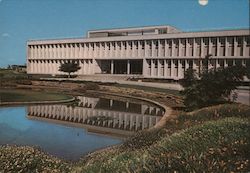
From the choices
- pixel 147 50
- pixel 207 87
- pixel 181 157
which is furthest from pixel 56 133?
pixel 207 87

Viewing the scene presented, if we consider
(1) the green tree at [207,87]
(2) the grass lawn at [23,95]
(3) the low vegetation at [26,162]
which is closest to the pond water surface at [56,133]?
(2) the grass lawn at [23,95]

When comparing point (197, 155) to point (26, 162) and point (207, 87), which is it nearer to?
point (26, 162)

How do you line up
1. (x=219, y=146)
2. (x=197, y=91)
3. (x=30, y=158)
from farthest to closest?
1. (x=197, y=91)
2. (x=30, y=158)
3. (x=219, y=146)

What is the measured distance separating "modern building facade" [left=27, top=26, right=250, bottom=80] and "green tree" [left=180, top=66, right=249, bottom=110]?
0.96ft

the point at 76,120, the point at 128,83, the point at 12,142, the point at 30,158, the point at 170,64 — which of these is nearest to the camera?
the point at 30,158

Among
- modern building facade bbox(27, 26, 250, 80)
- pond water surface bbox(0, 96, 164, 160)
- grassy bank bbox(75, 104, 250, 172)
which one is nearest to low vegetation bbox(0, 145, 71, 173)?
grassy bank bbox(75, 104, 250, 172)

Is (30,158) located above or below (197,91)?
below

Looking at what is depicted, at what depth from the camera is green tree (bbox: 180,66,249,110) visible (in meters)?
7.90

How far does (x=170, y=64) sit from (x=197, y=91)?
1.47 metres

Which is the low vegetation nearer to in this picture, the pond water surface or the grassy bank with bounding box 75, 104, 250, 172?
the grassy bank with bounding box 75, 104, 250, 172

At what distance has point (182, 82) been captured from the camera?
934 cm

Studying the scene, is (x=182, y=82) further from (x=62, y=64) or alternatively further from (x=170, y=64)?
(x=62, y=64)

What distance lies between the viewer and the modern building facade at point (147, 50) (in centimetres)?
597

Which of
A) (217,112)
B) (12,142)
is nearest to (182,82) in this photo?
(217,112)
